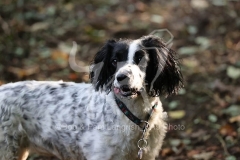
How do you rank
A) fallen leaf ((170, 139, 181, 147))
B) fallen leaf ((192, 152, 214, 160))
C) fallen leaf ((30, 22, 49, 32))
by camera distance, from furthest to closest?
fallen leaf ((30, 22, 49, 32)) → fallen leaf ((170, 139, 181, 147)) → fallen leaf ((192, 152, 214, 160))

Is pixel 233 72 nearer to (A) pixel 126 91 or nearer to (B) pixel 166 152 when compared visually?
(B) pixel 166 152

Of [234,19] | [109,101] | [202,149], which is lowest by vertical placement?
[202,149]

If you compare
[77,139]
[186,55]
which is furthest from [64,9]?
[77,139]

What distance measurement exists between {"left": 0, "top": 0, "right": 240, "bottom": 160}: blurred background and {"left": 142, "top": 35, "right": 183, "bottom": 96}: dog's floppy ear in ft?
4.94

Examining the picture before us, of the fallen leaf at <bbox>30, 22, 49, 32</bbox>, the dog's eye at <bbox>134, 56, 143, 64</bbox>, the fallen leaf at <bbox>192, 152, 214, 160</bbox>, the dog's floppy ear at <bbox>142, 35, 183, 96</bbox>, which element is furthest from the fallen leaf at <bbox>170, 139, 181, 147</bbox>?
the fallen leaf at <bbox>30, 22, 49, 32</bbox>

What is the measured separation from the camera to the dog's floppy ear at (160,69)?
4441 millimetres

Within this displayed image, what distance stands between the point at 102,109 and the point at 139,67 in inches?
23.8

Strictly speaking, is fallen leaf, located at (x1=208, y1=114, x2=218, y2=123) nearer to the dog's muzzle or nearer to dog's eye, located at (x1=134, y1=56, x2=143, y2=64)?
dog's eye, located at (x1=134, y1=56, x2=143, y2=64)

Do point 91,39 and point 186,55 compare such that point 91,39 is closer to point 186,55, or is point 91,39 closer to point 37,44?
point 37,44

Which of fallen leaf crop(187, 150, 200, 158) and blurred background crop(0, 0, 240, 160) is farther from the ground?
blurred background crop(0, 0, 240, 160)

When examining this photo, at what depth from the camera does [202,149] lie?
598 centimetres

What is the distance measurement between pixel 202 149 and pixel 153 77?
6.21 ft

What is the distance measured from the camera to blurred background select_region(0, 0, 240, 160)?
20.5ft

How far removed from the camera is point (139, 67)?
4.27 metres
